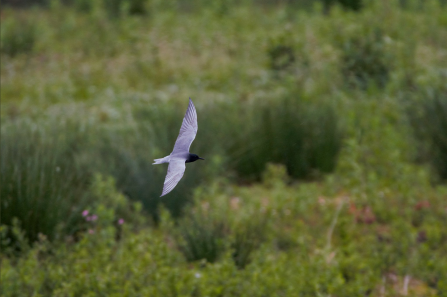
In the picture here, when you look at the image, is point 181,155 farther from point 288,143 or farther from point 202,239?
point 288,143

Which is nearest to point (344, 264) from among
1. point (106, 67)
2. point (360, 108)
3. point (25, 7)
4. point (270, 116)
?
point (270, 116)

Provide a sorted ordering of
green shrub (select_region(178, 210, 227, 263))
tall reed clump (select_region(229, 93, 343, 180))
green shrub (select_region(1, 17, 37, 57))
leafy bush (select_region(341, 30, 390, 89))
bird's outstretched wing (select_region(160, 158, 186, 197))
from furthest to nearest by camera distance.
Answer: green shrub (select_region(1, 17, 37, 57)), leafy bush (select_region(341, 30, 390, 89)), tall reed clump (select_region(229, 93, 343, 180)), green shrub (select_region(178, 210, 227, 263)), bird's outstretched wing (select_region(160, 158, 186, 197))

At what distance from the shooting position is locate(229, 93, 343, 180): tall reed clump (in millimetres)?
5453

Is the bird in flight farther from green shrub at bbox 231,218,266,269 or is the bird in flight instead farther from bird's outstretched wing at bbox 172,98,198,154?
green shrub at bbox 231,218,266,269

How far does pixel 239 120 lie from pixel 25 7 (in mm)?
11253

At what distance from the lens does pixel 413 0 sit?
38.5 feet

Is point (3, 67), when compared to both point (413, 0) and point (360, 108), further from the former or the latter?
point (413, 0)

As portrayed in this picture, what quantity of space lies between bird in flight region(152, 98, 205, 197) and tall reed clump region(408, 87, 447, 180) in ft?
11.1

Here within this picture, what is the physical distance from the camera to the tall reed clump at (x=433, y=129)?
518 cm

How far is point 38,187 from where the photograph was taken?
395 centimetres

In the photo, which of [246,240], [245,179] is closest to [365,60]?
[245,179]

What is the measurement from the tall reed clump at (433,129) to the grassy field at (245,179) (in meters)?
0.01

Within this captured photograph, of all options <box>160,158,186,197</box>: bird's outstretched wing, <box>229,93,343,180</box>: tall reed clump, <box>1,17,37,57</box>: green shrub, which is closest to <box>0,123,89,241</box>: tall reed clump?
<box>229,93,343,180</box>: tall reed clump

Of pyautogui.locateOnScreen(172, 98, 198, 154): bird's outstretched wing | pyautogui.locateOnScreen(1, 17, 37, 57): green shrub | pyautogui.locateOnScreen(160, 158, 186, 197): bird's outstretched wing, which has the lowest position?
pyautogui.locateOnScreen(1, 17, 37, 57): green shrub
